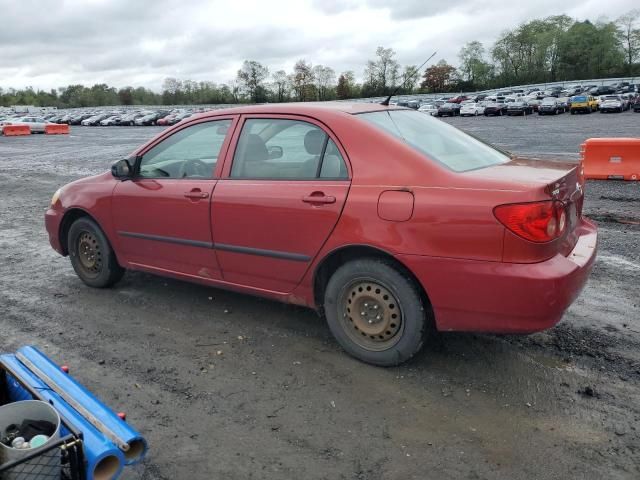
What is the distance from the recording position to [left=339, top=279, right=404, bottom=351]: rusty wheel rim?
11.4 feet

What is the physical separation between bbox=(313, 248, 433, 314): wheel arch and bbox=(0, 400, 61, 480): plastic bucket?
1.88 metres

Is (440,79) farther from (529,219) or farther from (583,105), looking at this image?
(529,219)

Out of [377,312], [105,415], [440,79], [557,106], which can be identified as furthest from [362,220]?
[440,79]

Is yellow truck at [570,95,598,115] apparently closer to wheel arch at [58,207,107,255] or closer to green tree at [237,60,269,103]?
wheel arch at [58,207,107,255]

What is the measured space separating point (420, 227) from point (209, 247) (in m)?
1.73

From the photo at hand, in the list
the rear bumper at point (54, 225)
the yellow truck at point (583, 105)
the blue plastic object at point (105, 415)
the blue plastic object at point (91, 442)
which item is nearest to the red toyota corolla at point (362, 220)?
the rear bumper at point (54, 225)

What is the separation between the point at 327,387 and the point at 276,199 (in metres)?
1.28

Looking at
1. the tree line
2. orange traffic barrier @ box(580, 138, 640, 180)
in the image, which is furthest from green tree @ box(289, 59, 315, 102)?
orange traffic barrier @ box(580, 138, 640, 180)

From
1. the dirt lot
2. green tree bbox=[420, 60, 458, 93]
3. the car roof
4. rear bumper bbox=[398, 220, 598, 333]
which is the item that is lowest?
the dirt lot

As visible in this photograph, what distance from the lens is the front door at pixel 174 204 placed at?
4.20m

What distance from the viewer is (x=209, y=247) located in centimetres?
418

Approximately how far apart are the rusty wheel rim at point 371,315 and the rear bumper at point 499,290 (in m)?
0.28

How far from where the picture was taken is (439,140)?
3826 millimetres

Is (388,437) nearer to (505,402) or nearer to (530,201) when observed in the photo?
(505,402)
